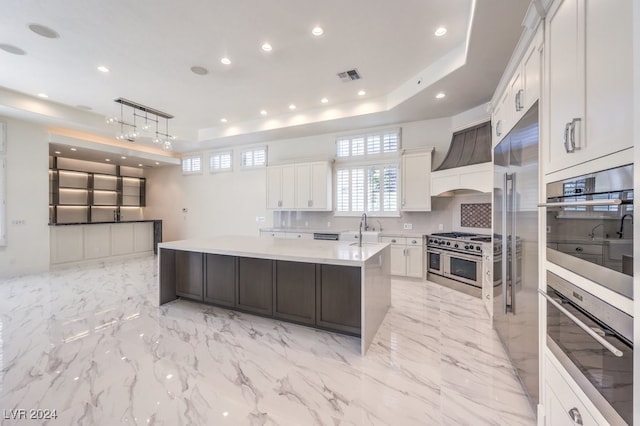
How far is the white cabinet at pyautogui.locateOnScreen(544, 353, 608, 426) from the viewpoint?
3.67ft

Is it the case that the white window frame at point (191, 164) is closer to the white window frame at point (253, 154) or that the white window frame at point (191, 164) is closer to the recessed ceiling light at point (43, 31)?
the white window frame at point (253, 154)

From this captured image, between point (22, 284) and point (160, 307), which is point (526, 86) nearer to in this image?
point (160, 307)

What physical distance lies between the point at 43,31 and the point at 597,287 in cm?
528

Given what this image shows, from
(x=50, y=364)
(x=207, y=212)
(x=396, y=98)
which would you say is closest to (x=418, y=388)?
(x=50, y=364)

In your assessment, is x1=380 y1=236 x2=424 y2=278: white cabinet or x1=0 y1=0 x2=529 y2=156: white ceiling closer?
x1=0 y1=0 x2=529 y2=156: white ceiling

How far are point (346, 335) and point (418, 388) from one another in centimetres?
98

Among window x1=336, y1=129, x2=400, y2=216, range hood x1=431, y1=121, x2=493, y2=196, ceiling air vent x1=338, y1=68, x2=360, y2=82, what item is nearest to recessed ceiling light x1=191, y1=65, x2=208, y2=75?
ceiling air vent x1=338, y1=68, x2=360, y2=82

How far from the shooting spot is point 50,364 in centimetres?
234

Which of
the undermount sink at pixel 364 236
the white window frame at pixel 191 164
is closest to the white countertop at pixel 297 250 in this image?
the undermount sink at pixel 364 236

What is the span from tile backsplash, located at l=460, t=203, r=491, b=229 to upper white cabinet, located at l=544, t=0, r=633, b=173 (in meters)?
3.37

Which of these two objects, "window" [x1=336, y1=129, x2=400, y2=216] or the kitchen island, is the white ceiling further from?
the kitchen island

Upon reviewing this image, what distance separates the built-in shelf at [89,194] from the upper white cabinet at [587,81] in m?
9.94

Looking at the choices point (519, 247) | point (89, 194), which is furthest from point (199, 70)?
point (89, 194)

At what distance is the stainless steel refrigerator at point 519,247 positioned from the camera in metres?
1.81
